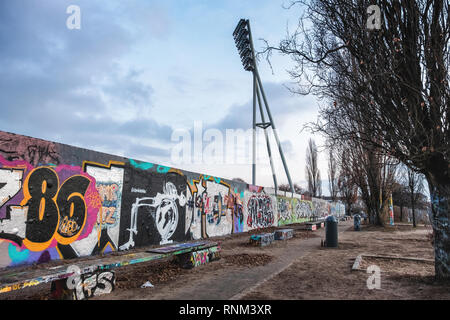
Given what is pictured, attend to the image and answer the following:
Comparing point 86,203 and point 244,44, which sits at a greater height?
point 244,44

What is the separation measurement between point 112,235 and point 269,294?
18.2 ft

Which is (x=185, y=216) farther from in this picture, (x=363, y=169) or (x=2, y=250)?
(x=363, y=169)

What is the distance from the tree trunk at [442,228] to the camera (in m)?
5.05

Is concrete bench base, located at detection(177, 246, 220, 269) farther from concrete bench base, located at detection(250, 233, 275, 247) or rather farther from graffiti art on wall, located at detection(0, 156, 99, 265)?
concrete bench base, located at detection(250, 233, 275, 247)

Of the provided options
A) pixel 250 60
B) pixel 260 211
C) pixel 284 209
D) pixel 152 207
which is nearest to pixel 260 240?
pixel 152 207

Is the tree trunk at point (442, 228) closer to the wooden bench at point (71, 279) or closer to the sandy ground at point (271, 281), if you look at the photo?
the sandy ground at point (271, 281)

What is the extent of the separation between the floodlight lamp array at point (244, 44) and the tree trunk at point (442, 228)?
21001mm

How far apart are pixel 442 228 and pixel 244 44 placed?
72.8 ft

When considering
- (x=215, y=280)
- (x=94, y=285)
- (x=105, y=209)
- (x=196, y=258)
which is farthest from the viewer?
(x=105, y=209)

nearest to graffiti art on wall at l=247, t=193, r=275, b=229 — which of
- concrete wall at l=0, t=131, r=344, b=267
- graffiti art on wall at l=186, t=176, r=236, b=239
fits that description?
graffiti art on wall at l=186, t=176, r=236, b=239

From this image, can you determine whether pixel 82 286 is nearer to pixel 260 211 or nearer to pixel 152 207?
pixel 152 207

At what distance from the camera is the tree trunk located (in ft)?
16.6

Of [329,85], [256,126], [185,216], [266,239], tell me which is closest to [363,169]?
[256,126]

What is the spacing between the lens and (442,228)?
16.9ft
